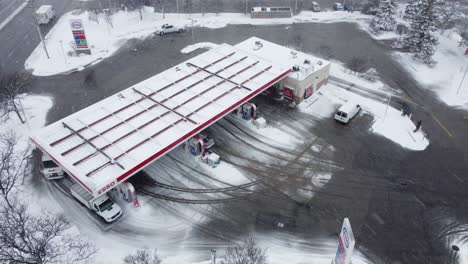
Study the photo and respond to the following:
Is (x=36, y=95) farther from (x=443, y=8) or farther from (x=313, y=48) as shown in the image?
(x=443, y=8)

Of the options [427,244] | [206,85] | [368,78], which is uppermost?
[206,85]

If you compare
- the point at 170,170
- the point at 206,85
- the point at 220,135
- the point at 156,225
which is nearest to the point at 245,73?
the point at 206,85

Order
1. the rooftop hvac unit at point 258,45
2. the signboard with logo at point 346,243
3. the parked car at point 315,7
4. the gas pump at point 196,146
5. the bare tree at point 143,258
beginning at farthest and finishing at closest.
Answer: the parked car at point 315,7 < the rooftop hvac unit at point 258,45 < the gas pump at point 196,146 < the bare tree at point 143,258 < the signboard with logo at point 346,243

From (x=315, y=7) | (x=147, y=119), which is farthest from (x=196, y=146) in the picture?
(x=315, y=7)

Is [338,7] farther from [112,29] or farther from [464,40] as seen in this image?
[112,29]

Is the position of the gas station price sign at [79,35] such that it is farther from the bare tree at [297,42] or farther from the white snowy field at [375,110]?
the white snowy field at [375,110]

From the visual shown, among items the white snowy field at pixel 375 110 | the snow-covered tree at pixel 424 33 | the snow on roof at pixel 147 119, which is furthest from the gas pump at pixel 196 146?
the snow-covered tree at pixel 424 33

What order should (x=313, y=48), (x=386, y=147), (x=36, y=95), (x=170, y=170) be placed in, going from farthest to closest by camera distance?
(x=313, y=48)
(x=36, y=95)
(x=386, y=147)
(x=170, y=170)
